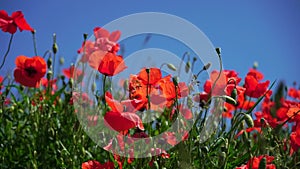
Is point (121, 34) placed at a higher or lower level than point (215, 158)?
higher

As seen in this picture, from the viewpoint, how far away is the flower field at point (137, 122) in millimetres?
2113

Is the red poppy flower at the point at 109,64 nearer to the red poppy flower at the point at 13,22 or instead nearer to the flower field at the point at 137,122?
the flower field at the point at 137,122

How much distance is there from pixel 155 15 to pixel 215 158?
2.62ft

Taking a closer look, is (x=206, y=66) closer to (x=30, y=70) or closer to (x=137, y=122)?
(x=137, y=122)

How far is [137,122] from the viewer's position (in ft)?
6.59

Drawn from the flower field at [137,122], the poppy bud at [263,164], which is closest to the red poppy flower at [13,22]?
the flower field at [137,122]

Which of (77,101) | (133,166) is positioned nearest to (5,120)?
(77,101)

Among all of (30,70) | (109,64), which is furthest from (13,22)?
(109,64)

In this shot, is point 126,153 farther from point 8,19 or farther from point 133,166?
point 8,19

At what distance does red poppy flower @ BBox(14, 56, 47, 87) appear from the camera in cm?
294

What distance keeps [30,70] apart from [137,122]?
3.79 ft

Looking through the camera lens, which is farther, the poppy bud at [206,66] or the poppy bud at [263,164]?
the poppy bud at [206,66]

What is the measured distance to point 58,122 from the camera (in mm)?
3053

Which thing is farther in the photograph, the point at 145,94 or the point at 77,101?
the point at 77,101
